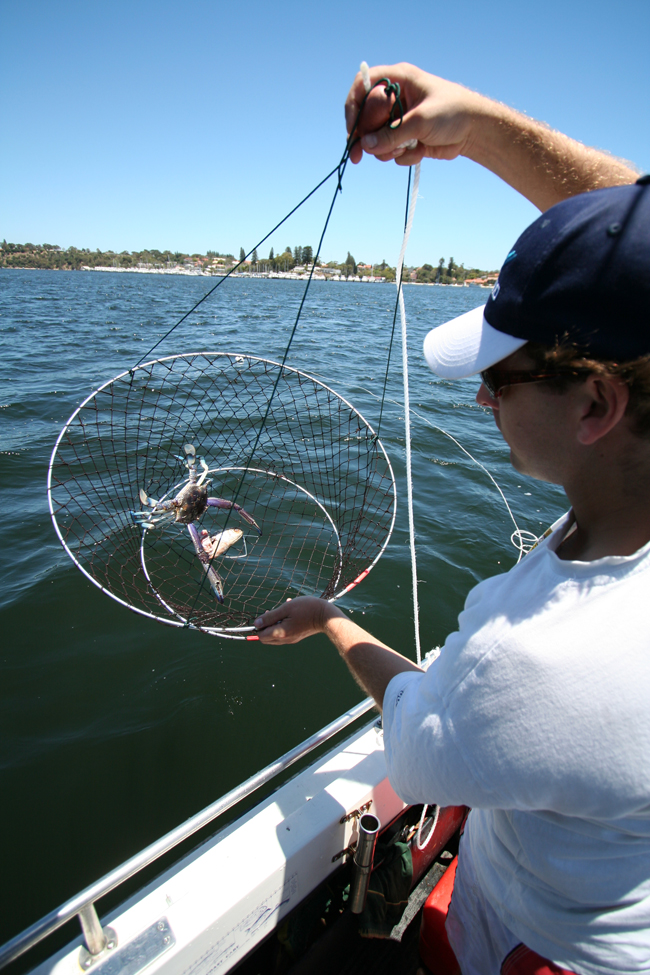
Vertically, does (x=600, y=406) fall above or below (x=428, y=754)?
above

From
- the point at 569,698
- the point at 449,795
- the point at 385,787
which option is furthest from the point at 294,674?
the point at 569,698

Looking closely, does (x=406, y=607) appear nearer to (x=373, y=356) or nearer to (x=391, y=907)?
(x=391, y=907)

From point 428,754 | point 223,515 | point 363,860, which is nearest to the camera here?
point 428,754

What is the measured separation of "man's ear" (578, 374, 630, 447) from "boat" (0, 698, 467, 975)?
4.92 feet

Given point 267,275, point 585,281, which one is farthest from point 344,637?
point 267,275

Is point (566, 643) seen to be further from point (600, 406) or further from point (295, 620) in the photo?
point (295, 620)

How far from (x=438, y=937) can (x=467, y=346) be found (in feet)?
5.47

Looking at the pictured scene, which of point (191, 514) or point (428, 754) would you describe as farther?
point (191, 514)

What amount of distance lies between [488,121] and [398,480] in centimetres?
500

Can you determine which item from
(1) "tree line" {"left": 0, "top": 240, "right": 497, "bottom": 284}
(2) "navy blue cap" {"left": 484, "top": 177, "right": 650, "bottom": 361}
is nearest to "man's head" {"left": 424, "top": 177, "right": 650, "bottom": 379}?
(2) "navy blue cap" {"left": 484, "top": 177, "right": 650, "bottom": 361}

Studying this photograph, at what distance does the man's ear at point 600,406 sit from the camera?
29.0 inches

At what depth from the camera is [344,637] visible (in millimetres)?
1385

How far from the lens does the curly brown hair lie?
722mm

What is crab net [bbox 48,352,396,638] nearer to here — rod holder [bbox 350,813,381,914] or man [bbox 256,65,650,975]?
rod holder [bbox 350,813,381,914]
